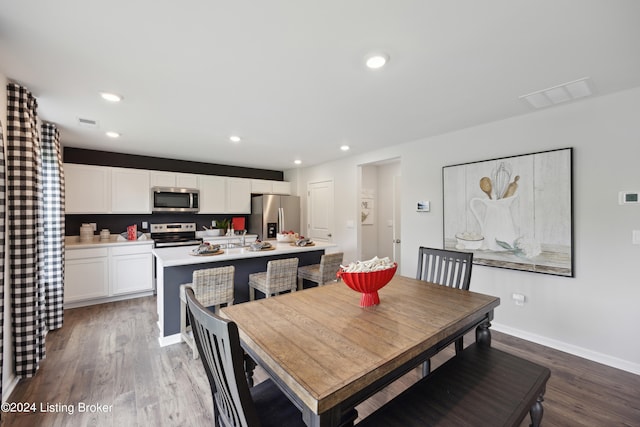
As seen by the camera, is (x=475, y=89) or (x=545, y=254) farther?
(x=545, y=254)

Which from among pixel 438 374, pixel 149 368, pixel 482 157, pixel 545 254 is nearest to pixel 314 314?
pixel 438 374

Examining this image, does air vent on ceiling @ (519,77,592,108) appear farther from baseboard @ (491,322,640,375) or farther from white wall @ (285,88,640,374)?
baseboard @ (491,322,640,375)

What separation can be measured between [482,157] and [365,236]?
2.72m

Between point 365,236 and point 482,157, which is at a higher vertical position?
point 482,157

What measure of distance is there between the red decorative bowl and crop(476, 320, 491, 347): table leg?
32.4 inches

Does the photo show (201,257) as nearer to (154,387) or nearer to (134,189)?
(154,387)

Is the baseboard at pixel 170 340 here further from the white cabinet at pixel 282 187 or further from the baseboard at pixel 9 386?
the white cabinet at pixel 282 187

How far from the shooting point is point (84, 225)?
4.30 m

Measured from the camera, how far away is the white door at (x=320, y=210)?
5316mm

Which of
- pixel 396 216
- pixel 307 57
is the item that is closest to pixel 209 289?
pixel 307 57

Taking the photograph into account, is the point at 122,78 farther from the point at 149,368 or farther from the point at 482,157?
the point at 482,157

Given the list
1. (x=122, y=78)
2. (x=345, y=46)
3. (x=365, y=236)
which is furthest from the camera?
(x=365, y=236)

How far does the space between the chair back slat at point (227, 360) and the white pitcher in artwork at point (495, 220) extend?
10.1 ft

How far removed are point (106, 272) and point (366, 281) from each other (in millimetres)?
4229
